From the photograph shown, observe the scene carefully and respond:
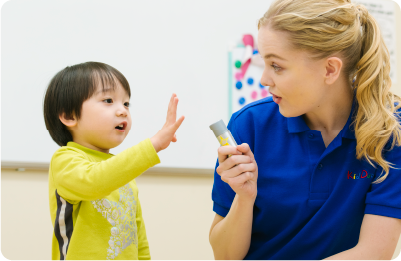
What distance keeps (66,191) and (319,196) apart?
0.64 metres

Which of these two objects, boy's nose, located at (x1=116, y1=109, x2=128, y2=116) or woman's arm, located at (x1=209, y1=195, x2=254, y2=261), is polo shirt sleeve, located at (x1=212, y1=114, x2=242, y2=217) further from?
boy's nose, located at (x1=116, y1=109, x2=128, y2=116)

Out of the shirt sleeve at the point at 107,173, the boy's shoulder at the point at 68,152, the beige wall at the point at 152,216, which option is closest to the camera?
the shirt sleeve at the point at 107,173

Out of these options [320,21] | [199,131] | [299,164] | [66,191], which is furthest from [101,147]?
[199,131]

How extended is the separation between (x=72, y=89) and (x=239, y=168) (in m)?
0.51

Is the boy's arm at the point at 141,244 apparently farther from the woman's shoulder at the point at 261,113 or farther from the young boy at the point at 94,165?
the woman's shoulder at the point at 261,113

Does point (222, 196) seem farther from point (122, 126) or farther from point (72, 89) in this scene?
point (72, 89)

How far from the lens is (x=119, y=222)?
917mm

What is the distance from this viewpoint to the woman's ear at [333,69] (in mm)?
869

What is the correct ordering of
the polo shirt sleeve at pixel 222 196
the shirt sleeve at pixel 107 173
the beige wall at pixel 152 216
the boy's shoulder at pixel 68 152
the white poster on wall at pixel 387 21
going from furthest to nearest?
the white poster on wall at pixel 387 21, the beige wall at pixel 152 216, the polo shirt sleeve at pixel 222 196, the boy's shoulder at pixel 68 152, the shirt sleeve at pixel 107 173

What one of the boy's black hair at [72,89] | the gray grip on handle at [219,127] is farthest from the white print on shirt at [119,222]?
the gray grip on handle at [219,127]

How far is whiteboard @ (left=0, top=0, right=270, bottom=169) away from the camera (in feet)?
5.09

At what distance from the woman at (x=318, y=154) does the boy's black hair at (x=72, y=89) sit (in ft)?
1.31

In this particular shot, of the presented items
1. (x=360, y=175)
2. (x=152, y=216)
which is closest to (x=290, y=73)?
(x=360, y=175)

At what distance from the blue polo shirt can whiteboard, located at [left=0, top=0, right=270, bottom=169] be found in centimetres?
79
